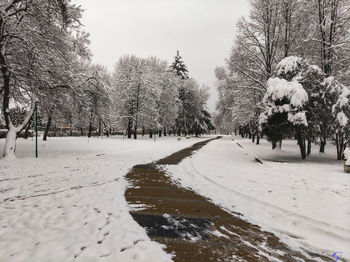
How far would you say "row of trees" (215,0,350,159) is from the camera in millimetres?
10328

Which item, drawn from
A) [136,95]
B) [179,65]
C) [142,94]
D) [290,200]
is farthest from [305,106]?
[179,65]

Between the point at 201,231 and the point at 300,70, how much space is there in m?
11.7

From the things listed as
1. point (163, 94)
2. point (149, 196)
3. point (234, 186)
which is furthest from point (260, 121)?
point (163, 94)

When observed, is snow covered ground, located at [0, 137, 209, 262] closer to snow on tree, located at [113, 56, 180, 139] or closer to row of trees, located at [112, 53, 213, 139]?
row of trees, located at [112, 53, 213, 139]

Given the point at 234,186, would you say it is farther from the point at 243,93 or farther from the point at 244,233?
the point at 243,93

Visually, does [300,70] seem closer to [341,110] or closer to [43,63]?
[341,110]

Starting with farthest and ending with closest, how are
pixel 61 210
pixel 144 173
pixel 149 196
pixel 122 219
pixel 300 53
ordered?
1. pixel 300 53
2. pixel 144 173
3. pixel 149 196
4. pixel 61 210
5. pixel 122 219

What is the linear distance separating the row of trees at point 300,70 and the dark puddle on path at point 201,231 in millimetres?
8155

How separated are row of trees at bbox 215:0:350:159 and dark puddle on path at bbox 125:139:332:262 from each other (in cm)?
816

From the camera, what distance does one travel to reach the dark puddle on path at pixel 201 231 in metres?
2.80

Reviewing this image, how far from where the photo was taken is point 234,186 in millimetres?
6074

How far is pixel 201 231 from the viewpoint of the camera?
3.44 meters

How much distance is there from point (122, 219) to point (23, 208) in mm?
2302

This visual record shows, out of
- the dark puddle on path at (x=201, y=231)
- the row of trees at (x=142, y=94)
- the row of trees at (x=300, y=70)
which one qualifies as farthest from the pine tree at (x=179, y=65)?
the dark puddle on path at (x=201, y=231)
